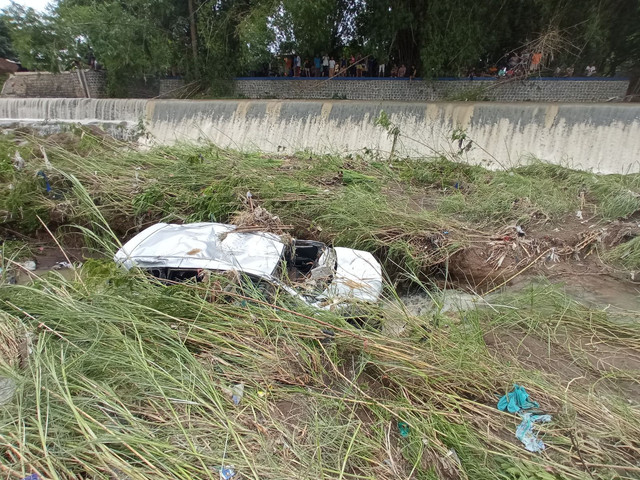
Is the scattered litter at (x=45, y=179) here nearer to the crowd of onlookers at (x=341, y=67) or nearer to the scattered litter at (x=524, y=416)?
the scattered litter at (x=524, y=416)

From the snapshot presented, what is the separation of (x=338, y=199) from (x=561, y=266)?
3510mm

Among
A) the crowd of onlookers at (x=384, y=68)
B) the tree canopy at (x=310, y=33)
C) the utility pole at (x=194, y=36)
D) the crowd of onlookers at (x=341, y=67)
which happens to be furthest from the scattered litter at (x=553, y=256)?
the utility pole at (x=194, y=36)

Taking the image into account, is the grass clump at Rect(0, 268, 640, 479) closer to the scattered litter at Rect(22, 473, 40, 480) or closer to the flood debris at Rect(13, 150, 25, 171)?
the scattered litter at Rect(22, 473, 40, 480)

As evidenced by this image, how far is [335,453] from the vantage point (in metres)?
2.24

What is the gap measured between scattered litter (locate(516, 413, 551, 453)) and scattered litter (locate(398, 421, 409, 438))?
26.5 inches

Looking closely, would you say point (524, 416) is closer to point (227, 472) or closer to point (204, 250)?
point (227, 472)

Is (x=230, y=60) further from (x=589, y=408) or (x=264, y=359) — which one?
(x=589, y=408)

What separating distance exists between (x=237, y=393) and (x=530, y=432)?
74.6 inches

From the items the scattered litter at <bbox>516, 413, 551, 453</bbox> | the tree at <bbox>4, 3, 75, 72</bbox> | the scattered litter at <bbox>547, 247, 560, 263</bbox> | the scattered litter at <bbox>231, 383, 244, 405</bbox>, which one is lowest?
the scattered litter at <bbox>231, 383, 244, 405</bbox>

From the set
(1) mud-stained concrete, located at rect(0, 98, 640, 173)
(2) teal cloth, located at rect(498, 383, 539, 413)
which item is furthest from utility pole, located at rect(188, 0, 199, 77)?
(2) teal cloth, located at rect(498, 383, 539, 413)

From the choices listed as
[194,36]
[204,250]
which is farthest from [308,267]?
[194,36]

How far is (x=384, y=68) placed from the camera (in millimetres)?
14773

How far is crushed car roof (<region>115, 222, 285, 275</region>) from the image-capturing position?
12.5ft

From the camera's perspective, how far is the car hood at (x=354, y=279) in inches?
143
